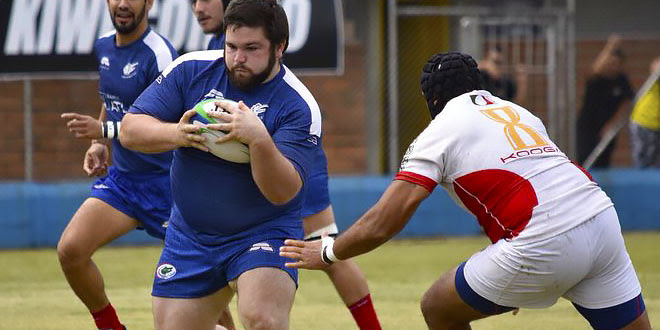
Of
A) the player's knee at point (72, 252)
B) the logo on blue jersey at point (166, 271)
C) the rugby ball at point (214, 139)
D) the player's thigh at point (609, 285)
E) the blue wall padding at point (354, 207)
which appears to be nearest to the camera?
the rugby ball at point (214, 139)

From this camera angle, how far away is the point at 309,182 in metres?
6.95

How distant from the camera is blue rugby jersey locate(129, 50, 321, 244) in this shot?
512cm

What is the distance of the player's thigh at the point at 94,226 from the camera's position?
22.0 ft

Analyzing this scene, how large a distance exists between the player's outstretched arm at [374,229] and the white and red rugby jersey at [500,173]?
0.06m

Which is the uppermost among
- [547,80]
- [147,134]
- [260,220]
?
[147,134]

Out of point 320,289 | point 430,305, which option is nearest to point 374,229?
point 430,305

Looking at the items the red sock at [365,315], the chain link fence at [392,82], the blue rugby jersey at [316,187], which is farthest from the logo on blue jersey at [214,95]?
the chain link fence at [392,82]

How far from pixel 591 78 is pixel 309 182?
8008mm

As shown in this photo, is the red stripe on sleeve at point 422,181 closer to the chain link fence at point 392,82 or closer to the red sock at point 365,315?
the red sock at point 365,315

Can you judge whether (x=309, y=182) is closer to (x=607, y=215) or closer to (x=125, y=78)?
(x=125, y=78)

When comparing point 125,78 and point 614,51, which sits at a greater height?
point 125,78

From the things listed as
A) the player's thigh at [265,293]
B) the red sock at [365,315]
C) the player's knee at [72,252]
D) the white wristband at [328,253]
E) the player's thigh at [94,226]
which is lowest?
the red sock at [365,315]

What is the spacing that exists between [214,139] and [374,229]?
2.55 feet

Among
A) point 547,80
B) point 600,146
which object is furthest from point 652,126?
point 547,80
